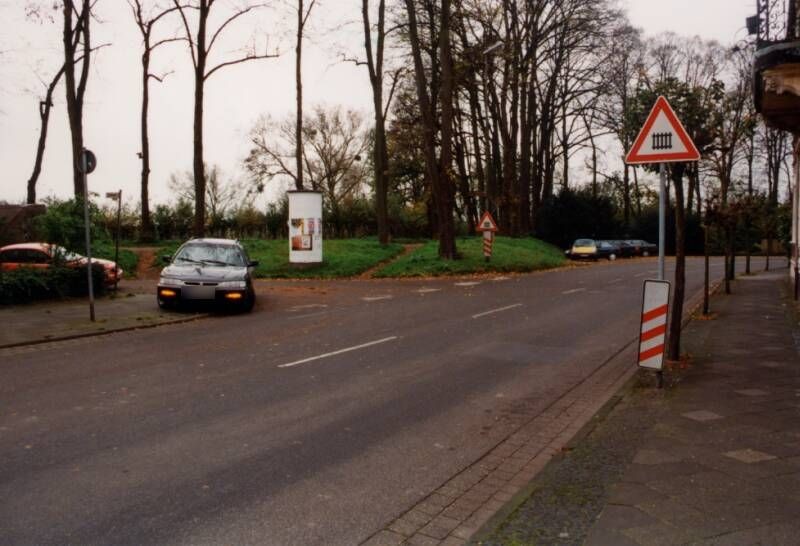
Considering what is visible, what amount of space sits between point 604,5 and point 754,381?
34236mm

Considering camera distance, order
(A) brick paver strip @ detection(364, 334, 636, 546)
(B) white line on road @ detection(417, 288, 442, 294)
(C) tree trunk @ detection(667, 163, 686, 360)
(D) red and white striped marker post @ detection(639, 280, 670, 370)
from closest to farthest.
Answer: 1. (A) brick paver strip @ detection(364, 334, 636, 546)
2. (D) red and white striped marker post @ detection(639, 280, 670, 370)
3. (C) tree trunk @ detection(667, 163, 686, 360)
4. (B) white line on road @ detection(417, 288, 442, 294)

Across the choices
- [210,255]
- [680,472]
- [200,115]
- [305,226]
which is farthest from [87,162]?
[200,115]

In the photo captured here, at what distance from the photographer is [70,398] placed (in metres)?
7.52

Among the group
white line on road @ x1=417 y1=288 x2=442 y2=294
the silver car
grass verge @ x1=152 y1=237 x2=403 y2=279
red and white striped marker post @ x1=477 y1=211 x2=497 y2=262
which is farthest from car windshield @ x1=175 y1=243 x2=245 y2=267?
red and white striped marker post @ x1=477 y1=211 x2=497 y2=262

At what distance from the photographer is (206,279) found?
15.5 meters

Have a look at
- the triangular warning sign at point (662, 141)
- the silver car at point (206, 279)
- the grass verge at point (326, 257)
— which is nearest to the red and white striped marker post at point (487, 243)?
the grass verge at point (326, 257)

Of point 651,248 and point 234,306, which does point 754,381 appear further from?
point 651,248

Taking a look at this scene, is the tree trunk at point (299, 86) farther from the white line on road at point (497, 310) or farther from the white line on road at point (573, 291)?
the white line on road at point (497, 310)

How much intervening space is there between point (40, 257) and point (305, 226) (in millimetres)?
11184

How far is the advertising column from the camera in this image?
27516mm

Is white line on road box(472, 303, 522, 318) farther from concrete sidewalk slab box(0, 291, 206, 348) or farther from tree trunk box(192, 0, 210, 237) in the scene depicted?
tree trunk box(192, 0, 210, 237)

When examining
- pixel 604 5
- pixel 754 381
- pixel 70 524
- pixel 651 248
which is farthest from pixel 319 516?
pixel 651 248

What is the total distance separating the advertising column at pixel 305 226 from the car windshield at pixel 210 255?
1030 centimetres

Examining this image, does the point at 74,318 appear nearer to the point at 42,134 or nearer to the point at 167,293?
the point at 167,293
